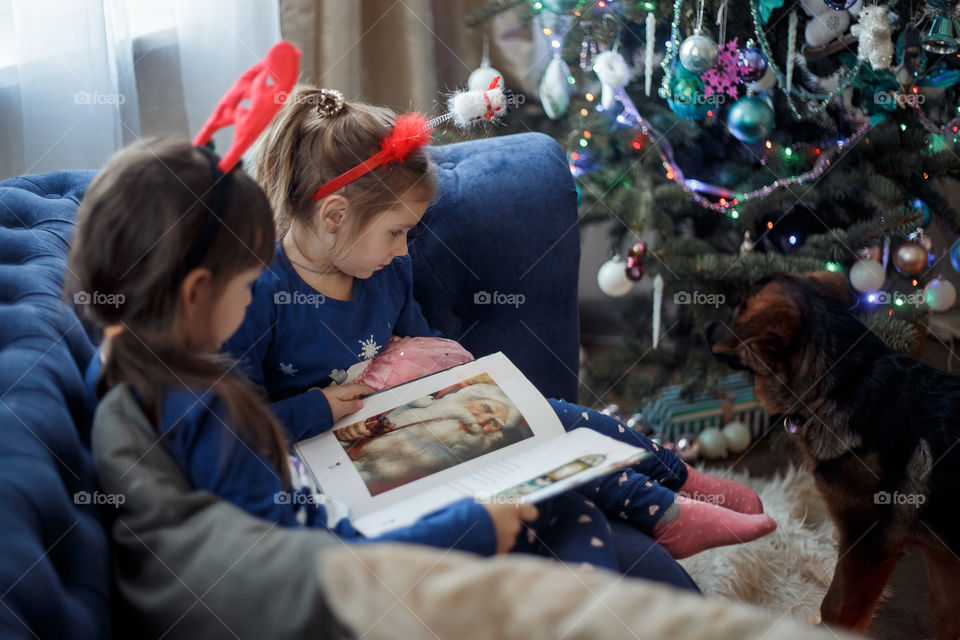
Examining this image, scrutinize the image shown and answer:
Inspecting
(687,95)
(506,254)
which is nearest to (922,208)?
(687,95)

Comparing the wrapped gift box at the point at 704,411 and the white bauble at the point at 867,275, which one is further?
the wrapped gift box at the point at 704,411

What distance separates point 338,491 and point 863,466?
3.18 feet

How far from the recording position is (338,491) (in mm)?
1117

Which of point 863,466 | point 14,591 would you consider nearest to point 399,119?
point 14,591

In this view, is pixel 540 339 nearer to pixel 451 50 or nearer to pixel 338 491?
pixel 338 491

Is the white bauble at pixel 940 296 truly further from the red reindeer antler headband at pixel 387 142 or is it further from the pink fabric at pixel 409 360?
the red reindeer antler headband at pixel 387 142

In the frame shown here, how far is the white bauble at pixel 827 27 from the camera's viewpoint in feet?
6.17

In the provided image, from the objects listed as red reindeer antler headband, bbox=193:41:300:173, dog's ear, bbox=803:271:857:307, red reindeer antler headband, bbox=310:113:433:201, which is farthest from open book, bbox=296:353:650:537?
dog's ear, bbox=803:271:857:307

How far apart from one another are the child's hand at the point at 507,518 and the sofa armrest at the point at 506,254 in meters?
0.78

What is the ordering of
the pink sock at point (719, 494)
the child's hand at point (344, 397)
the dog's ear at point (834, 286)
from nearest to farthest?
the child's hand at point (344, 397)
the pink sock at point (719, 494)
the dog's ear at point (834, 286)

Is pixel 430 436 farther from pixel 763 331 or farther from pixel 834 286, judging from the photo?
pixel 834 286

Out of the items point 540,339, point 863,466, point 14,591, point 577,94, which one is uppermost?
point 577,94

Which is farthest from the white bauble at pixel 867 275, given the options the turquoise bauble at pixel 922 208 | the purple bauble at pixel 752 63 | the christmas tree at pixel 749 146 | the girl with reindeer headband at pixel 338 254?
the girl with reindeer headband at pixel 338 254

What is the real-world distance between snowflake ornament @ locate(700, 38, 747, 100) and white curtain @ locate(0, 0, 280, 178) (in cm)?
120
